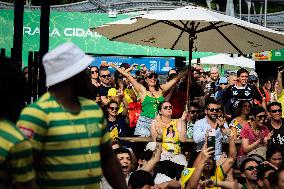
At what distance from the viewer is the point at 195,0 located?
7925cm

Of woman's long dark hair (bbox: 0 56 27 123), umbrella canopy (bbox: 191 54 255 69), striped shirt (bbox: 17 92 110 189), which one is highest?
woman's long dark hair (bbox: 0 56 27 123)

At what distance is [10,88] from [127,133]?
26.0 feet

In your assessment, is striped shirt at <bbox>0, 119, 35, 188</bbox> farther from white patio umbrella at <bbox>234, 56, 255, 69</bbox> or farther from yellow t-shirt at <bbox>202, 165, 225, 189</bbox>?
white patio umbrella at <bbox>234, 56, 255, 69</bbox>

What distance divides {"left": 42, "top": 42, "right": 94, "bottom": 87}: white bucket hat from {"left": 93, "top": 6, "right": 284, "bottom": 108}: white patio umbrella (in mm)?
6675

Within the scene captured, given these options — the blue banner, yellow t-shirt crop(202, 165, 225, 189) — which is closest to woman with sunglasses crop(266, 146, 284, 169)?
yellow t-shirt crop(202, 165, 225, 189)

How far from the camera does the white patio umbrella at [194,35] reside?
469 inches

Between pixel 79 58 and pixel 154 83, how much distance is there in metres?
7.95

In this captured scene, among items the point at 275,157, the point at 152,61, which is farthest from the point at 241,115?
the point at 152,61

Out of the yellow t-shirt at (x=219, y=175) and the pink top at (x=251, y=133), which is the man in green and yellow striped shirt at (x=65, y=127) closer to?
the yellow t-shirt at (x=219, y=175)

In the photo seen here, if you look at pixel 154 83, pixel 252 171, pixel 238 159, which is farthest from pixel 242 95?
pixel 252 171

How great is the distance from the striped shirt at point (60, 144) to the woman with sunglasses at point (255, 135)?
623 centimetres

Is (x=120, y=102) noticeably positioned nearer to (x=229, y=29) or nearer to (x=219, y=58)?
(x=229, y=29)

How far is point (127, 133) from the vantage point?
12.2m

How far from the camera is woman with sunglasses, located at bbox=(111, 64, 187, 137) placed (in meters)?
11.8
